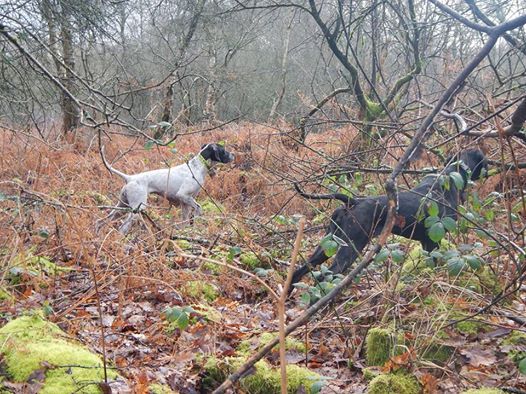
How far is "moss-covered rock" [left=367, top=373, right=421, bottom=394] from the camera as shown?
8.68ft

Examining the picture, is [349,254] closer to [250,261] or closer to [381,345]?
[250,261]

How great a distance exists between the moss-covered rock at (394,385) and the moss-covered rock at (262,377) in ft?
0.91

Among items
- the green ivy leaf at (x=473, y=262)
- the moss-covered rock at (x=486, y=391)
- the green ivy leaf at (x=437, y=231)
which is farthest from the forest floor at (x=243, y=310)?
the green ivy leaf at (x=437, y=231)

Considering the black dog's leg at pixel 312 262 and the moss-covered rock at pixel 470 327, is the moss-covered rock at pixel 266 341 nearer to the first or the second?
the moss-covered rock at pixel 470 327

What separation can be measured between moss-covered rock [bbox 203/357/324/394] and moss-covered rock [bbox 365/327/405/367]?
46 cm

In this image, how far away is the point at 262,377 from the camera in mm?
2938

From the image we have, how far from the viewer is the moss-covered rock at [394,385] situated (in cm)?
264

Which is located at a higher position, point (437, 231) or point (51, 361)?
point (437, 231)

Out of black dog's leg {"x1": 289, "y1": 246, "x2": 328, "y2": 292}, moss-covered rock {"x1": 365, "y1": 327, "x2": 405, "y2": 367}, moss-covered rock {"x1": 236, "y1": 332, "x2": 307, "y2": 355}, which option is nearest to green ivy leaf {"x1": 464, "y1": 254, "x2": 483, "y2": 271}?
moss-covered rock {"x1": 365, "y1": 327, "x2": 405, "y2": 367}

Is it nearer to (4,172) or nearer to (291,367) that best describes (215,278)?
(291,367)

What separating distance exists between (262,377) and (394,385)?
0.69m

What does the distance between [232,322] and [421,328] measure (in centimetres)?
148

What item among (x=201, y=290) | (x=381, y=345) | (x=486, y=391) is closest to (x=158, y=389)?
(x=381, y=345)

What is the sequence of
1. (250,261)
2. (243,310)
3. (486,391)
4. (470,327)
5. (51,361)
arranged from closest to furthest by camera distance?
(486,391)
(51,361)
(470,327)
(243,310)
(250,261)
